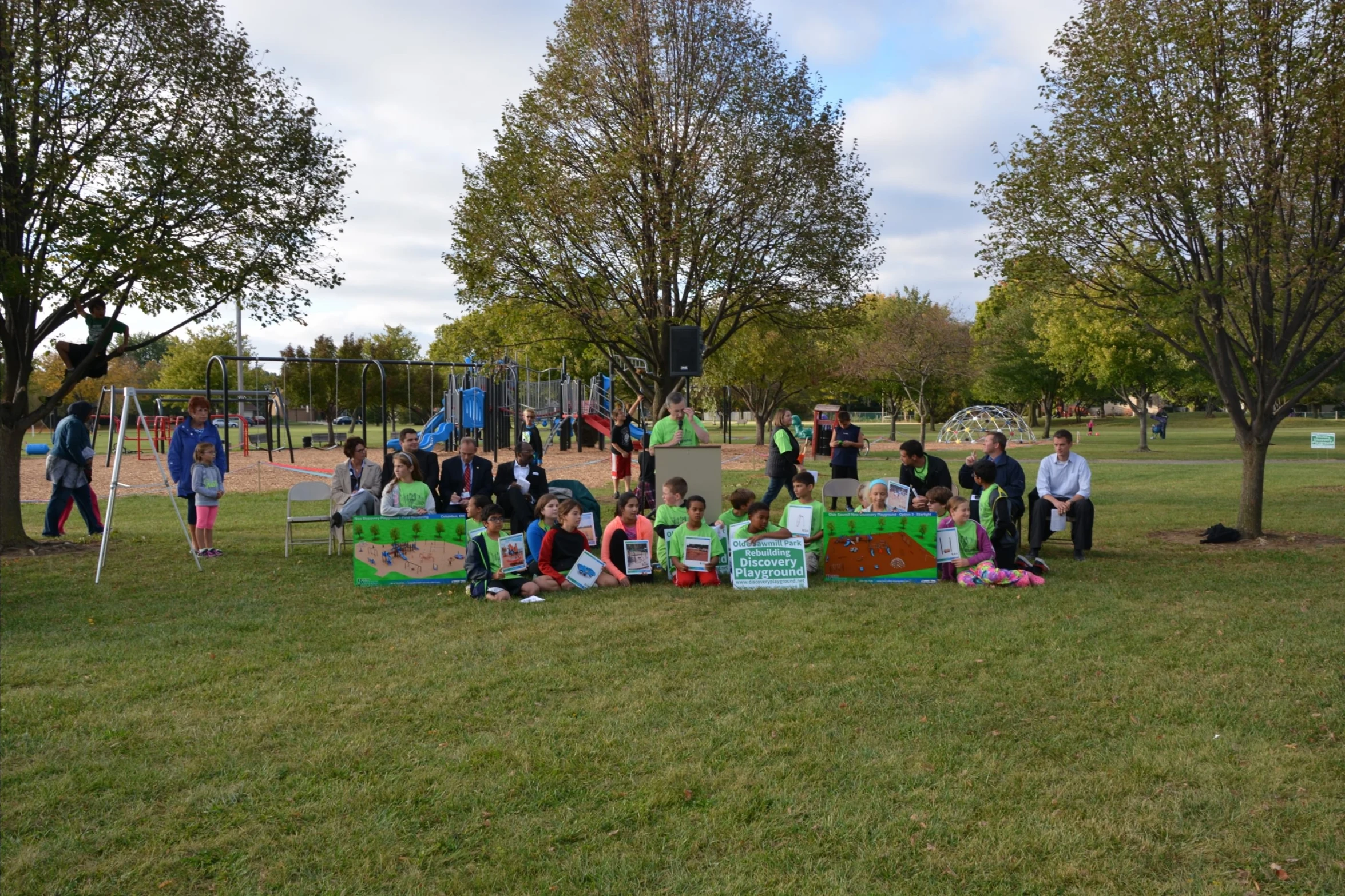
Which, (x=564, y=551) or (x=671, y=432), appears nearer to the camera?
(x=564, y=551)

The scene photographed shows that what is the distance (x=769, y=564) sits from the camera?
342 inches

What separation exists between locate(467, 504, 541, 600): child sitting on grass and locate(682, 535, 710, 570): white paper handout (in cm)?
141

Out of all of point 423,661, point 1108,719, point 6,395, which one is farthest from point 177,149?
point 1108,719

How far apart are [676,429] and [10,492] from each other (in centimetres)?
790

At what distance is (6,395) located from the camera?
11398 mm

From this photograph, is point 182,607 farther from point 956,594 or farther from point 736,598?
point 956,594

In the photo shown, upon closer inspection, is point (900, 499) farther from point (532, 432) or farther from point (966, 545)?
point (532, 432)

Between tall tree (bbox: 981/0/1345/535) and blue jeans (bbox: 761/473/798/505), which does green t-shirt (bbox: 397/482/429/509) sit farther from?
tall tree (bbox: 981/0/1345/535)

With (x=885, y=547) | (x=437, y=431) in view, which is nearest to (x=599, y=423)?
(x=437, y=431)

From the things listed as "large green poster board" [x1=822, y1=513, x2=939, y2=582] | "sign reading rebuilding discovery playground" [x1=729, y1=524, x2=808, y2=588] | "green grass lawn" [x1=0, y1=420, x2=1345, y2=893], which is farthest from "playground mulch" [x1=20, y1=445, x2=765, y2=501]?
"green grass lawn" [x1=0, y1=420, x2=1345, y2=893]

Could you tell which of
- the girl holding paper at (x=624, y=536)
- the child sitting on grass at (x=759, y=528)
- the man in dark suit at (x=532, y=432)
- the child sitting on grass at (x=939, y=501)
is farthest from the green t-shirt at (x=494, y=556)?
the man in dark suit at (x=532, y=432)

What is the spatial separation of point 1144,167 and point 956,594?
615 cm

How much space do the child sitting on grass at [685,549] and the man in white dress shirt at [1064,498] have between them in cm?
348

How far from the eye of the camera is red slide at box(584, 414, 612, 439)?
30.7 meters
